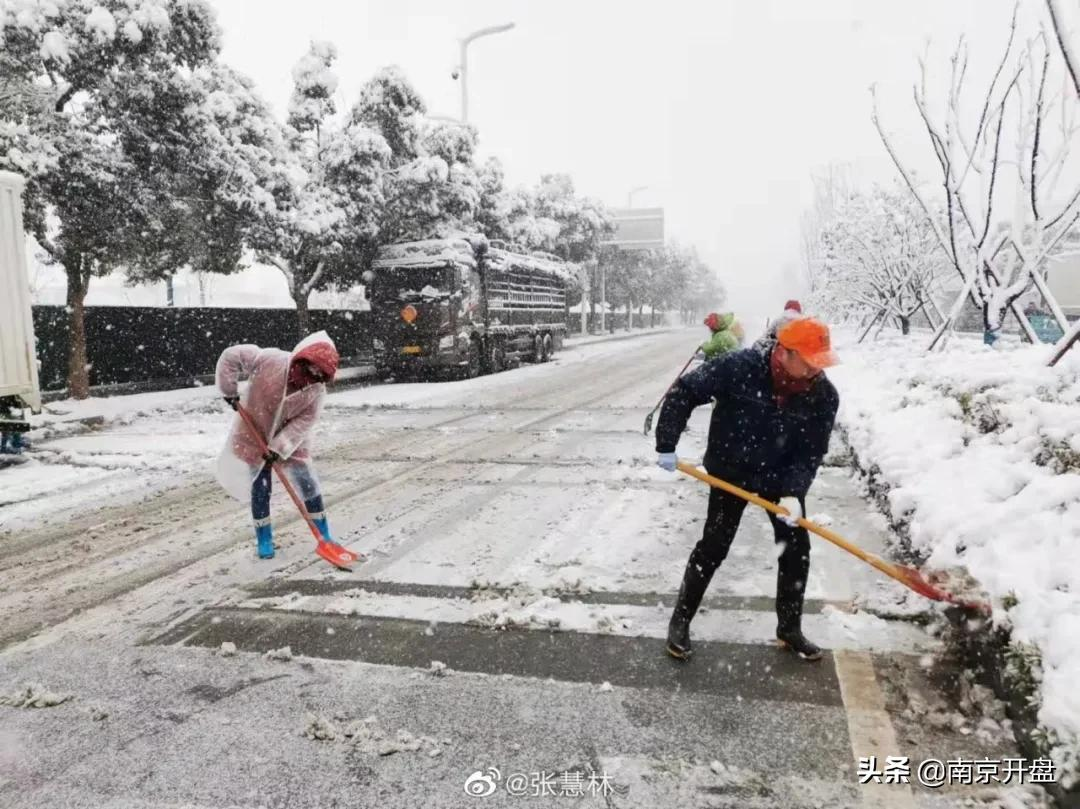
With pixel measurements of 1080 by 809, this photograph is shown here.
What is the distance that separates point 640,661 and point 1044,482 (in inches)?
81.4

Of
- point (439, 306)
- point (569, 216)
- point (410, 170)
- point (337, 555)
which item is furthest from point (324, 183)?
point (569, 216)

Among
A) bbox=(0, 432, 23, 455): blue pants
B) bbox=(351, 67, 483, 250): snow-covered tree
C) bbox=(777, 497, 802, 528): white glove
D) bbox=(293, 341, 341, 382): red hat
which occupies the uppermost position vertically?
bbox=(351, 67, 483, 250): snow-covered tree

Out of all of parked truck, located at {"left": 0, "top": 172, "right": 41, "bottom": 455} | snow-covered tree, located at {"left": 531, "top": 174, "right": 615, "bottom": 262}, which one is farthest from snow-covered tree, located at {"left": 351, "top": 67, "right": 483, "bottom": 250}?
snow-covered tree, located at {"left": 531, "top": 174, "right": 615, "bottom": 262}

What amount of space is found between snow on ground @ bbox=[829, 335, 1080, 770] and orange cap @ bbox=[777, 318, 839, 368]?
1.14 m

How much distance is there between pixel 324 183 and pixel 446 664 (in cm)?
1518

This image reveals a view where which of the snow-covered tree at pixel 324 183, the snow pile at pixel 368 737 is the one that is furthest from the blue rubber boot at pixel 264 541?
the snow-covered tree at pixel 324 183

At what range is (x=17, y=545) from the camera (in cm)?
541

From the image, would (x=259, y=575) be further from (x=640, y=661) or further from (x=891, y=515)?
(x=891, y=515)

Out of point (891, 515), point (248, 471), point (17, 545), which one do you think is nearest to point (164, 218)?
point (17, 545)

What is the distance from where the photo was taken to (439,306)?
16.7 meters

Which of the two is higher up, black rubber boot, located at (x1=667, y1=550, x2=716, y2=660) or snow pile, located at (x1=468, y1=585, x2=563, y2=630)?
black rubber boot, located at (x1=667, y1=550, x2=716, y2=660)

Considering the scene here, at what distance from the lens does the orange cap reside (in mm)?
3121

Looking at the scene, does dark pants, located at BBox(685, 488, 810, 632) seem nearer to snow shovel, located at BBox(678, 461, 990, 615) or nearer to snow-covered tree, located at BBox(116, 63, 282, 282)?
snow shovel, located at BBox(678, 461, 990, 615)

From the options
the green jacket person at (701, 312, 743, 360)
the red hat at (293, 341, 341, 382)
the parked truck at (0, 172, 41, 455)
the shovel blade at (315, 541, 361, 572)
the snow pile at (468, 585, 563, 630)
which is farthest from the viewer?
the green jacket person at (701, 312, 743, 360)
